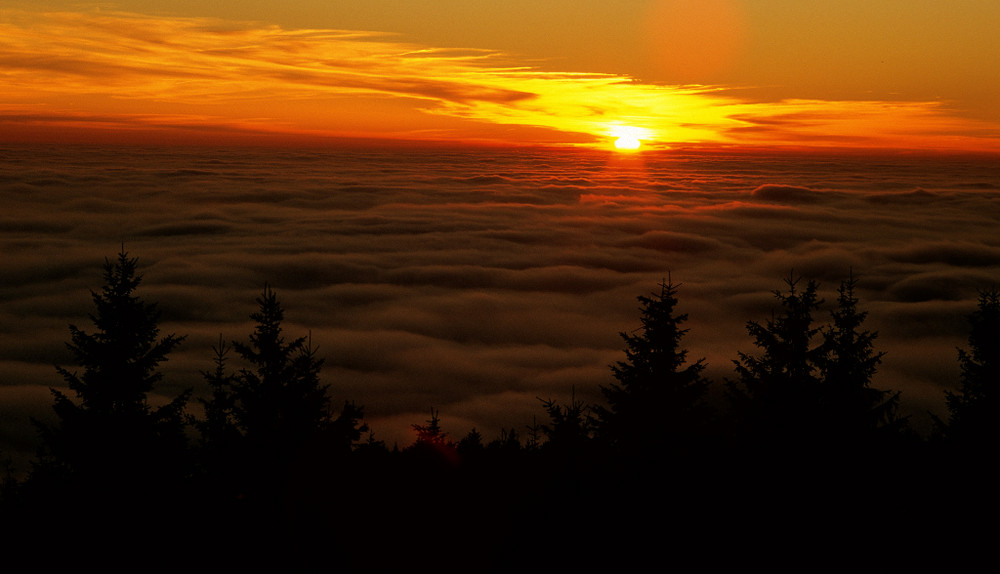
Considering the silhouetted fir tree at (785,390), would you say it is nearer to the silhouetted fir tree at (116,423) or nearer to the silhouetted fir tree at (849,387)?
the silhouetted fir tree at (849,387)

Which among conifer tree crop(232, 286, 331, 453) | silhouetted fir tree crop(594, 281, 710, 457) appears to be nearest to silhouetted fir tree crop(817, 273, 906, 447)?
silhouetted fir tree crop(594, 281, 710, 457)

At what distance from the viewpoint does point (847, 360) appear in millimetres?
18844

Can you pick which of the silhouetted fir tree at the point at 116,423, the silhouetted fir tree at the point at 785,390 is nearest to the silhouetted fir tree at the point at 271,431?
the silhouetted fir tree at the point at 116,423

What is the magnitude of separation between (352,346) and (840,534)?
89781mm

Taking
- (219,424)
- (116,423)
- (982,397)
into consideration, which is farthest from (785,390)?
(116,423)

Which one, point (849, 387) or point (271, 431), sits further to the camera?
point (849, 387)

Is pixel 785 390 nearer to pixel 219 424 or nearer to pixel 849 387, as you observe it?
pixel 849 387

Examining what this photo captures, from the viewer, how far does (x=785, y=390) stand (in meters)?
15.4

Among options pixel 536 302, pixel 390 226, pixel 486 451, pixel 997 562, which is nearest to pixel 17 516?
pixel 486 451

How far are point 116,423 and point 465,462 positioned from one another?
23.4ft

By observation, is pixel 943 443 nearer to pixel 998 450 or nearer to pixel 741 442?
pixel 998 450

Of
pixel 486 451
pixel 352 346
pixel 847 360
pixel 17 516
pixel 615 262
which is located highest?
pixel 615 262

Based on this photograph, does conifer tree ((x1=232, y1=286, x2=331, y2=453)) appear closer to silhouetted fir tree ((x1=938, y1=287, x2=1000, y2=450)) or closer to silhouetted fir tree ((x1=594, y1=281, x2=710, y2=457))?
silhouetted fir tree ((x1=594, y1=281, x2=710, y2=457))

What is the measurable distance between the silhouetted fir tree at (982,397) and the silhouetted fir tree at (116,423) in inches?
603
